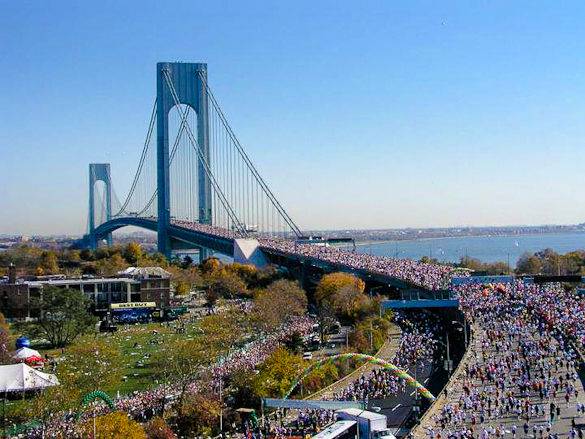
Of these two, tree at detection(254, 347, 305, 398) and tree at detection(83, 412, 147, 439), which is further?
tree at detection(254, 347, 305, 398)

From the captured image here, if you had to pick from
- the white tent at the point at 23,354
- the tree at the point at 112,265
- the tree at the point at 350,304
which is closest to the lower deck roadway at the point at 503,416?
the tree at the point at 350,304

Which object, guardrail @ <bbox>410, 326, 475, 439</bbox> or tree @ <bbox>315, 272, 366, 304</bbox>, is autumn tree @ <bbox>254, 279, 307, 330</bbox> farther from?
guardrail @ <bbox>410, 326, 475, 439</bbox>

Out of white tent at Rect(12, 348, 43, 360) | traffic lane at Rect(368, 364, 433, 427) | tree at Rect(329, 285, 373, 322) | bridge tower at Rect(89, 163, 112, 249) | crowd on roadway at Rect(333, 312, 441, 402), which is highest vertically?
bridge tower at Rect(89, 163, 112, 249)

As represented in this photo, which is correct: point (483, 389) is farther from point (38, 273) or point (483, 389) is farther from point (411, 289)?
point (38, 273)

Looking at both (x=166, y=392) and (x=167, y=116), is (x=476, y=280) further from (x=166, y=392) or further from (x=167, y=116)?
(x=167, y=116)

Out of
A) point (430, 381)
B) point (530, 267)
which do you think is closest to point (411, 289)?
point (430, 381)

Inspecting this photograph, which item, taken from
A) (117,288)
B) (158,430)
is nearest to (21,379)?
(158,430)

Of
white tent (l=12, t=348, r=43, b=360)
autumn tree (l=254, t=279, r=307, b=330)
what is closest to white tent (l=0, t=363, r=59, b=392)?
white tent (l=12, t=348, r=43, b=360)
